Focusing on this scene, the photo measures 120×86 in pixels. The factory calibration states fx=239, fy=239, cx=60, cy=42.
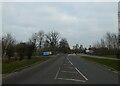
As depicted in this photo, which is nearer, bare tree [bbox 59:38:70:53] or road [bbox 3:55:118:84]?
road [bbox 3:55:118:84]

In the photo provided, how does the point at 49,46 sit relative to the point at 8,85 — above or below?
above

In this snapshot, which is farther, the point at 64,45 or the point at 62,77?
the point at 64,45

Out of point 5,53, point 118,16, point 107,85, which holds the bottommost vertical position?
point 107,85

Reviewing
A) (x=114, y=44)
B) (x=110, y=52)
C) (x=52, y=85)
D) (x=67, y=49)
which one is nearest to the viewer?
(x=52, y=85)

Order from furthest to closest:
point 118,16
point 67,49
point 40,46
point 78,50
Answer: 1. point 78,50
2. point 67,49
3. point 40,46
4. point 118,16

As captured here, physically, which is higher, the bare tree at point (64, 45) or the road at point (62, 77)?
the bare tree at point (64, 45)

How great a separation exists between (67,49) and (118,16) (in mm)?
113436

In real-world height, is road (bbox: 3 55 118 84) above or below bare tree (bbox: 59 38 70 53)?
below

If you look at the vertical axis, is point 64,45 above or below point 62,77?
above

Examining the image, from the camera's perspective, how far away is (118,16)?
38.3 m

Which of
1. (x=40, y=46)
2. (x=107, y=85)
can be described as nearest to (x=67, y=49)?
(x=40, y=46)

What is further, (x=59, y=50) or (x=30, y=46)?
(x=59, y=50)

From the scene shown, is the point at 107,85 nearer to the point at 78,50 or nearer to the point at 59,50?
the point at 59,50

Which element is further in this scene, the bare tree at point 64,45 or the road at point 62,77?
the bare tree at point 64,45
